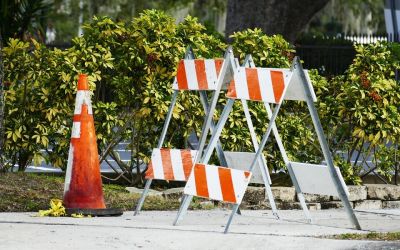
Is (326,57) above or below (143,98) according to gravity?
above

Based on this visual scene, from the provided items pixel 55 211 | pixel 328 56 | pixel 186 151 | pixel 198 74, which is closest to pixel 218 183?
pixel 186 151

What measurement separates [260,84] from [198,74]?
766 mm

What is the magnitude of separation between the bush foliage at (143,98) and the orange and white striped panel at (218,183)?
94.5 inches

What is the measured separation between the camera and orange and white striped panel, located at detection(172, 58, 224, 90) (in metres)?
10.2

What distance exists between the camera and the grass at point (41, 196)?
10758mm

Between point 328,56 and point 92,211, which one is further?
point 328,56

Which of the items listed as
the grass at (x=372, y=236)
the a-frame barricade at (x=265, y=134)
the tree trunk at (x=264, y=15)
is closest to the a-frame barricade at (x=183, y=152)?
the a-frame barricade at (x=265, y=134)

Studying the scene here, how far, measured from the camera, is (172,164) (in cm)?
1052

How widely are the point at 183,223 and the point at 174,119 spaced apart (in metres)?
2.53

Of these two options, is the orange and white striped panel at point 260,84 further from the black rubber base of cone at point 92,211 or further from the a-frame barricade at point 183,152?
the black rubber base of cone at point 92,211

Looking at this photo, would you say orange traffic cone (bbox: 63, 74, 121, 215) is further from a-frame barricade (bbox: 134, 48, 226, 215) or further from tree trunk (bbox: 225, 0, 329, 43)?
tree trunk (bbox: 225, 0, 329, 43)

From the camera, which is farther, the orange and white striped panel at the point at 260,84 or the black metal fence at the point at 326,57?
the black metal fence at the point at 326,57

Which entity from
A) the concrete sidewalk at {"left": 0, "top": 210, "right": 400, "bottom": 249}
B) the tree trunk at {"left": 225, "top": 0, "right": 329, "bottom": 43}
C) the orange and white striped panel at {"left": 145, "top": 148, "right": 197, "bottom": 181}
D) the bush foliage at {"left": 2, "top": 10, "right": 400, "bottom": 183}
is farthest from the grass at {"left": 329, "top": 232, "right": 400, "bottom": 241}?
the tree trunk at {"left": 225, "top": 0, "right": 329, "bottom": 43}

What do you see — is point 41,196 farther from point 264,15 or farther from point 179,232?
point 264,15
